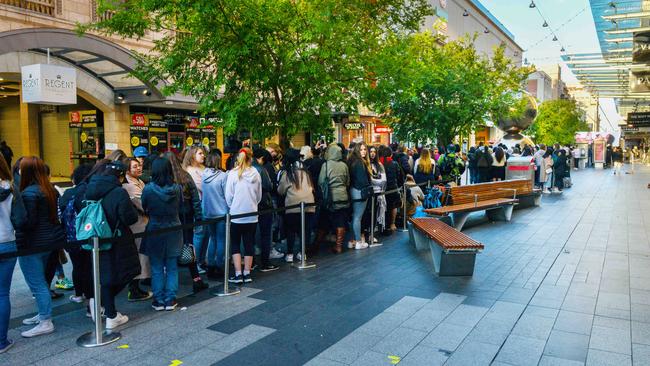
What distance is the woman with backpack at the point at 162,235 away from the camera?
563 cm

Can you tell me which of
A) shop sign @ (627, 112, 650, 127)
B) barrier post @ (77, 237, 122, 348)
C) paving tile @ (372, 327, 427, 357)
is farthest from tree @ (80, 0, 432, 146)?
shop sign @ (627, 112, 650, 127)

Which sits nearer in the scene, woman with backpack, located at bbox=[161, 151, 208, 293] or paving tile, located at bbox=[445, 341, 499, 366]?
paving tile, located at bbox=[445, 341, 499, 366]

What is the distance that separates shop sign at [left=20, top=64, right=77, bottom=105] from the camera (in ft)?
40.0

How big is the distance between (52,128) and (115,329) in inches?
689

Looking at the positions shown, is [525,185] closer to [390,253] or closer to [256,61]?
[390,253]

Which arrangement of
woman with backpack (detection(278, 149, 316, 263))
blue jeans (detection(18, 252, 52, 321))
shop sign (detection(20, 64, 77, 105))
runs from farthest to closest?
shop sign (detection(20, 64, 77, 105))
woman with backpack (detection(278, 149, 316, 263))
blue jeans (detection(18, 252, 52, 321))

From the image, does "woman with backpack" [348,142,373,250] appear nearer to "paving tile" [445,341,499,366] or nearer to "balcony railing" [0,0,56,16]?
"paving tile" [445,341,499,366]

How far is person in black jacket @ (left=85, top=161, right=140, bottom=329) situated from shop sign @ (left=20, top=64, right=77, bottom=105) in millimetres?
8685

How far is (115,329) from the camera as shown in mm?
5234

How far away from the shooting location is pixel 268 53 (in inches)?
356

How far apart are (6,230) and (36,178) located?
0.68 meters

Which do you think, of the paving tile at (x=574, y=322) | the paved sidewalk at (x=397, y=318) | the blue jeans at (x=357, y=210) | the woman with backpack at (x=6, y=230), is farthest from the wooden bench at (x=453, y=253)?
the woman with backpack at (x=6, y=230)

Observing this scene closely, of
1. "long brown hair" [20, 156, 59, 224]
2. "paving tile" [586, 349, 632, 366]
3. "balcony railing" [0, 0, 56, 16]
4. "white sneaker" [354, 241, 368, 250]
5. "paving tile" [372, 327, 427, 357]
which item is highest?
"balcony railing" [0, 0, 56, 16]

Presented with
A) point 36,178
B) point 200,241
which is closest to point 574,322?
point 200,241
